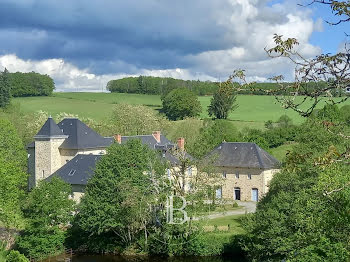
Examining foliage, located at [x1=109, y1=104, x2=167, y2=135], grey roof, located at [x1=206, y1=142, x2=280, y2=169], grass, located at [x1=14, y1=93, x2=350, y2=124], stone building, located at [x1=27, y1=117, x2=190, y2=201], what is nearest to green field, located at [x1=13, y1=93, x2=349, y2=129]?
grass, located at [x1=14, y1=93, x2=350, y2=124]

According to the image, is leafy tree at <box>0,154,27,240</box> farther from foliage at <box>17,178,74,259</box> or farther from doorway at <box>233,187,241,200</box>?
doorway at <box>233,187,241,200</box>

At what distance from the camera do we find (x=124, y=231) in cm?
3017

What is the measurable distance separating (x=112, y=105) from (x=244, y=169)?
46.2 m

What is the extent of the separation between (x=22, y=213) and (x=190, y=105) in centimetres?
4877

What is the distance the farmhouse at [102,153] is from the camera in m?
42.4

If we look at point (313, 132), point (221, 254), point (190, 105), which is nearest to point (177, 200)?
point (221, 254)

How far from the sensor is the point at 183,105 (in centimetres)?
7675

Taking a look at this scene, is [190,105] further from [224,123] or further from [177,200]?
[177,200]

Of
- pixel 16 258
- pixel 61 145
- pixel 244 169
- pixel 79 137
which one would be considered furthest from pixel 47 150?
pixel 16 258

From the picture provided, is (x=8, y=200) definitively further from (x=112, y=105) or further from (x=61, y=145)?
(x=112, y=105)

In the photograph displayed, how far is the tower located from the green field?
104ft

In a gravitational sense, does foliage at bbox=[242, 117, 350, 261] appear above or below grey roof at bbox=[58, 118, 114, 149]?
below

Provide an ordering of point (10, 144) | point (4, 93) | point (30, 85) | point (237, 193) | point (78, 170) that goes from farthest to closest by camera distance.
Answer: point (30, 85) → point (4, 93) → point (237, 193) → point (10, 144) → point (78, 170)

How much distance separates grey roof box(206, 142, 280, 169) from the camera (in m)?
44.5
